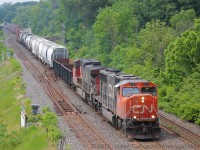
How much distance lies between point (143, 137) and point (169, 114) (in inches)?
284

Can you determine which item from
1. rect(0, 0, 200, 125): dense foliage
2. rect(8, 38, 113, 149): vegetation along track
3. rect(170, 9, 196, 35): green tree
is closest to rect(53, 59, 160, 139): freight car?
rect(8, 38, 113, 149): vegetation along track

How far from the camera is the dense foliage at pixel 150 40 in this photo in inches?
1163

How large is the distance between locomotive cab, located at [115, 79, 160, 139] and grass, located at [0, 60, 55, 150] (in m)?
3.92

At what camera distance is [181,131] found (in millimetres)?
23312

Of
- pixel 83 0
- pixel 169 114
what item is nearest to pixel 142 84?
pixel 169 114

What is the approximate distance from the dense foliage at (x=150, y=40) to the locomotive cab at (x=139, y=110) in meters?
4.40

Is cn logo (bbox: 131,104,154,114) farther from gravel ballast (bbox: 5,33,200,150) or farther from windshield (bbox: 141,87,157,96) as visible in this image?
gravel ballast (bbox: 5,33,200,150)

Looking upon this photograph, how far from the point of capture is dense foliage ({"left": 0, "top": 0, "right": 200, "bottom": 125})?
29.5m

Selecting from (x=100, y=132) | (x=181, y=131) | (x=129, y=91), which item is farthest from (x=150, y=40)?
(x=129, y=91)

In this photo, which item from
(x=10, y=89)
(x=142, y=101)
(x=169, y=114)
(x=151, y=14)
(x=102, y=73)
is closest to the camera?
(x=142, y=101)

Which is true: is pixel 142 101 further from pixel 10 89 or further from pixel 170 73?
pixel 10 89

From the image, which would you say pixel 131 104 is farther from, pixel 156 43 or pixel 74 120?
pixel 156 43

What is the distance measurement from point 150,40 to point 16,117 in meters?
14.9

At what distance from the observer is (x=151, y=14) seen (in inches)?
2307
